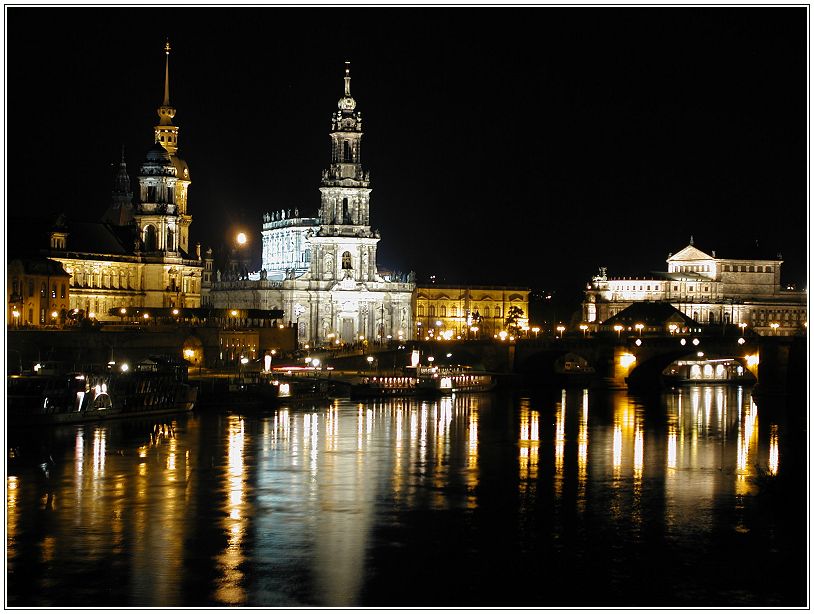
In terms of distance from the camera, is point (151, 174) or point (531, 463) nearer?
point (531, 463)

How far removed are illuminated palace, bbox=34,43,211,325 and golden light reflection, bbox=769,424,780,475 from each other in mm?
72104

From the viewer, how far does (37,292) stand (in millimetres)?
121500

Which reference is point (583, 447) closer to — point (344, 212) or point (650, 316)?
point (344, 212)

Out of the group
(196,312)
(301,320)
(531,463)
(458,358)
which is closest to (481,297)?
(301,320)

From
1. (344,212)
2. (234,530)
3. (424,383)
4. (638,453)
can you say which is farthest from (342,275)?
(234,530)

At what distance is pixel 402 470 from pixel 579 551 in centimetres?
1982

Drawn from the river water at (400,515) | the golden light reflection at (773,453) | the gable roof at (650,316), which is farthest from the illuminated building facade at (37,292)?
the gable roof at (650,316)

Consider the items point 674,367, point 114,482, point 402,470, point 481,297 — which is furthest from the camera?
point 481,297

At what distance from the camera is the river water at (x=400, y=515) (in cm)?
4397

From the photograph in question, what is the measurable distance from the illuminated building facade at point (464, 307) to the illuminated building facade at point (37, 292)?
6298cm

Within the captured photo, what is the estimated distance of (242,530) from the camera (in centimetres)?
5116

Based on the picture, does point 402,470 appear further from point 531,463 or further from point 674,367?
point 674,367

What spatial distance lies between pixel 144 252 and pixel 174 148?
13681 mm

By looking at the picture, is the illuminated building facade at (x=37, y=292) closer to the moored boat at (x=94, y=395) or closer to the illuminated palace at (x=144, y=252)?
the illuminated palace at (x=144, y=252)
